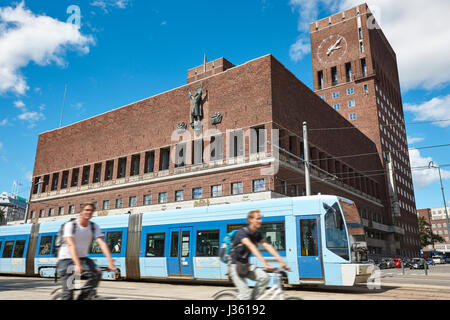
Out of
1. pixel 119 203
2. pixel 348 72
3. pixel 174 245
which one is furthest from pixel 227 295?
pixel 348 72

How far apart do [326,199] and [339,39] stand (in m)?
70.7

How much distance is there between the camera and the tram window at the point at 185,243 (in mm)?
14432

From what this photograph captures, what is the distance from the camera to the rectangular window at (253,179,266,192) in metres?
30.0

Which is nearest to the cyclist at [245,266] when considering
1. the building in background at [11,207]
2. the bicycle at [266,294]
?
the bicycle at [266,294]

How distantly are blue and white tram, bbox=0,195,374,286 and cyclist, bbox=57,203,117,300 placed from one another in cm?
565

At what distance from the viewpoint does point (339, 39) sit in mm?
74500

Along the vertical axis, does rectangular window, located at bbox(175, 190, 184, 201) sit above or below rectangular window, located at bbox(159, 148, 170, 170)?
below

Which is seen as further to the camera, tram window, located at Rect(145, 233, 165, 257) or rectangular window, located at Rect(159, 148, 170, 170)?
rectangular window, located at Rect(159, 148, 170, 170)

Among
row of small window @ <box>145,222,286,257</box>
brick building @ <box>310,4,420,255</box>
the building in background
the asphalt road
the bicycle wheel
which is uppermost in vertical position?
brick building @ <box>310,4,420,255</box>

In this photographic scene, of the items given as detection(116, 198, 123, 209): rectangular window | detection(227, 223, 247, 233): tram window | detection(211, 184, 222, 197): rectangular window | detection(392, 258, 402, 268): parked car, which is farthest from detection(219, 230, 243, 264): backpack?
detection(392, 258, 402, 268): parked car

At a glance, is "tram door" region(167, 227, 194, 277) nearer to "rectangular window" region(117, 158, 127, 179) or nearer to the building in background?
"rectangular window" region(117, 158, 127, 179)

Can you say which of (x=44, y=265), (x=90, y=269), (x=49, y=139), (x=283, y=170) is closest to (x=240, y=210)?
(x=90, y=269)

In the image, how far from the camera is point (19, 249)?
2003cm

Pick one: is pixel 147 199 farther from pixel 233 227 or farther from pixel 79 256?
pixel 79 256
